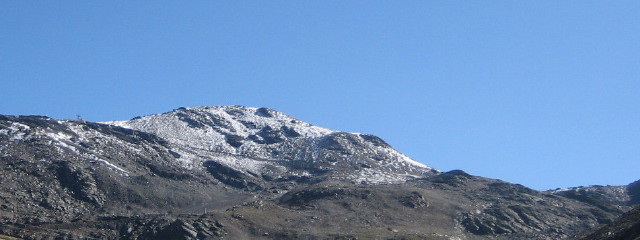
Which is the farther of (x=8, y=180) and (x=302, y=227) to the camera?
(x=8, y=180)

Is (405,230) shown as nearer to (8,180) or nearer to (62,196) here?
(62,196)

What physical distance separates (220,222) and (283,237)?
16527 millimetres

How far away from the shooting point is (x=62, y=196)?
19975 centimetres

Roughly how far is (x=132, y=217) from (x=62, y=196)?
28.6 m

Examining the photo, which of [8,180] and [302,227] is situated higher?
[8,180]

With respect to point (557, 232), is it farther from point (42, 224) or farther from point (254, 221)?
point (42, 224)

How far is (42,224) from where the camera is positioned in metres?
172

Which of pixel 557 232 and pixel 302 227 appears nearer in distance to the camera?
pixel 302 227

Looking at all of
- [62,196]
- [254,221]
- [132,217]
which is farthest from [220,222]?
[62,196]

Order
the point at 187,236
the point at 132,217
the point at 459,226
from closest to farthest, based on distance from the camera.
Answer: the point at 187,236
the point at 132,217
the point at 459,226

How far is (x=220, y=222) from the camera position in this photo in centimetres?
18125

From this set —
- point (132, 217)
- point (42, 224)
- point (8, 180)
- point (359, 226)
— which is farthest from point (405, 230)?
point (8, 180)

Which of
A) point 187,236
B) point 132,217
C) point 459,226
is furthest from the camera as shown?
point 459,226

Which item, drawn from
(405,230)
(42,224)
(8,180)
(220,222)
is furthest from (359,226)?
(8,180)
